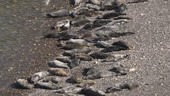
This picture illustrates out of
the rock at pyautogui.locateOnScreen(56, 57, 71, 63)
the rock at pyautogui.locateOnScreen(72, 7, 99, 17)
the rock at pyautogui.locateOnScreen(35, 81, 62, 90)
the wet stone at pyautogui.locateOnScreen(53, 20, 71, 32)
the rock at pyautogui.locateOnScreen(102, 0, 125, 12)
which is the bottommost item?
the rock at pyautogui.locateOnScreen(35, 81, 62, 90)

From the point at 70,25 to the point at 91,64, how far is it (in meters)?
3.92

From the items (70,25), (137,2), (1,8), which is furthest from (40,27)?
(137,2)

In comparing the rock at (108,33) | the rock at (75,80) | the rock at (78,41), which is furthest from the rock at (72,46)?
the rock at (75,80)

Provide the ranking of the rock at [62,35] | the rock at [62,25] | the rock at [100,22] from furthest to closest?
the rock at [62,25], the rock at [100,22], the rock at [62,35]

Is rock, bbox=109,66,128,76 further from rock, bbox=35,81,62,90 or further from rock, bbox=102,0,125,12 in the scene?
rock, bbox=102,0,125,12

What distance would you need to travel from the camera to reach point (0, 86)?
46.5ft

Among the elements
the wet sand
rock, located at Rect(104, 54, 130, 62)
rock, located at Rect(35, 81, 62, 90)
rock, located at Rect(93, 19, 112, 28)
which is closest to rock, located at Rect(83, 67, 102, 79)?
the wet sand

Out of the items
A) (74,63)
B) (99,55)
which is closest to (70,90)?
(74,63)

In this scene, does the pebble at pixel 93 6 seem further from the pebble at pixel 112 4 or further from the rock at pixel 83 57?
the rock at pixel 83 57

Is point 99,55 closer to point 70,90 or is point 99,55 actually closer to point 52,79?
point 52,79

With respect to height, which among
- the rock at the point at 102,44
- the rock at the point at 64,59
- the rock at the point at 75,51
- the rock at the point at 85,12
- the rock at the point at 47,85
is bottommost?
the rock at the point at 47,85

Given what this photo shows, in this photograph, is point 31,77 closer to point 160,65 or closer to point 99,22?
point 160,65

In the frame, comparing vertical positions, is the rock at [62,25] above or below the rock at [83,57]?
above

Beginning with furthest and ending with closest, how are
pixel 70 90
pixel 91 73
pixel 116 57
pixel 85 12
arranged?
pixel 85 12, pixel 116 57, pixel 91 73, pixel 70 90
